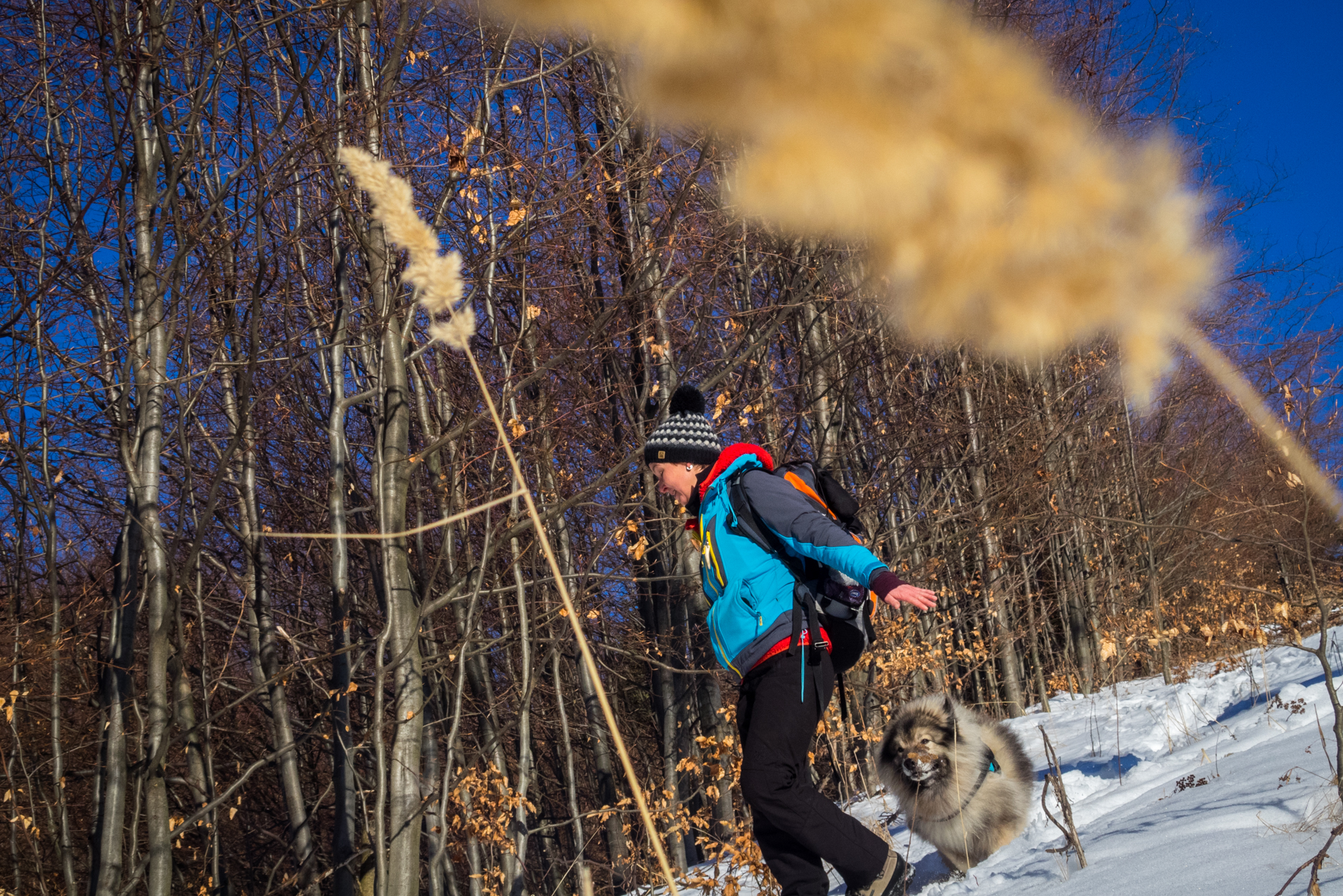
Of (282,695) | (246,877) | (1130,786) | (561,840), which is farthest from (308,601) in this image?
(1130,786)

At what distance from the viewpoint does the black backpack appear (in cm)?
288

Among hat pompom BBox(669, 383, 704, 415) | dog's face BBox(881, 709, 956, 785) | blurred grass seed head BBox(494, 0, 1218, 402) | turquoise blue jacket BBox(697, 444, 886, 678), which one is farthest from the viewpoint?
dog's face BBox(881, 709, 956, 785)

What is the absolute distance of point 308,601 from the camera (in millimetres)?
10008

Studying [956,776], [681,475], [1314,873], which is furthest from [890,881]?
[956,776]

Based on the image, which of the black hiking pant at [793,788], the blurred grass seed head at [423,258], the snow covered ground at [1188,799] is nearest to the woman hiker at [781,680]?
the black hiking pant at [793,788]

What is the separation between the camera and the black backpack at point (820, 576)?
288cm

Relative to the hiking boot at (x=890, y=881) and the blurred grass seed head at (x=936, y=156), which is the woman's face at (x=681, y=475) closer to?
the hiking boot at (x=890, y=881)

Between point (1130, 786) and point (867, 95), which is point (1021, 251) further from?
point (1130, 786)

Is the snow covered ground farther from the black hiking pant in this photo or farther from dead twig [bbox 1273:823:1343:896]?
the black hiking pant

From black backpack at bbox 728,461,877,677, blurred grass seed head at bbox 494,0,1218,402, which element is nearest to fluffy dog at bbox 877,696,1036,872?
black backpack at bbox 728,461,877,677

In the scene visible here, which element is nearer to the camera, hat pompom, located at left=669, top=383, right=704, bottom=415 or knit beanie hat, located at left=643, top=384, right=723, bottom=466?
knit beanie hat, located at left=643, top=384, right=723, bottom=466

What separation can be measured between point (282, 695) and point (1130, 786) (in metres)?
6.48

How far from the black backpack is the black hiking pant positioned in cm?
9

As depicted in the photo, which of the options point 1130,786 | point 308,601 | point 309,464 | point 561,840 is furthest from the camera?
point 561,840
